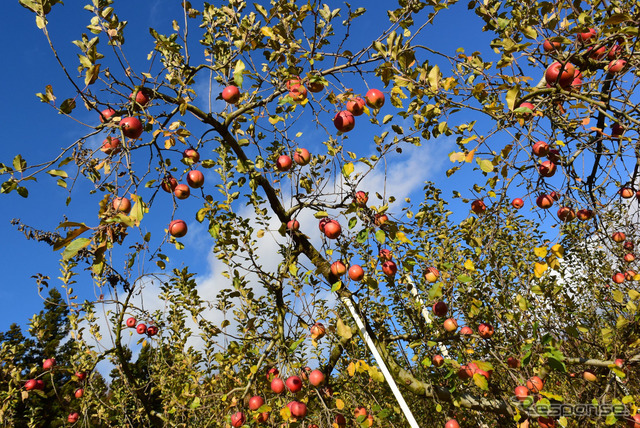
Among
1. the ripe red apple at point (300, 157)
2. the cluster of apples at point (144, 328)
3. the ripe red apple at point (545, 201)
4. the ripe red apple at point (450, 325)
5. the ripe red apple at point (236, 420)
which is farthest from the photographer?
the cluster of apples at point (144, 328)

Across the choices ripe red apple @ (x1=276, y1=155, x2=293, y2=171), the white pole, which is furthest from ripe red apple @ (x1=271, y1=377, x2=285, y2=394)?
ripe red apple @ (x1=276, y1=155, x2=293, y2=171)

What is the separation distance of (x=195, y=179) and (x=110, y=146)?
0.52m

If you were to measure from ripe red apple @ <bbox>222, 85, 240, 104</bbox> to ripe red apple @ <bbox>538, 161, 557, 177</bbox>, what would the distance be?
177 cm

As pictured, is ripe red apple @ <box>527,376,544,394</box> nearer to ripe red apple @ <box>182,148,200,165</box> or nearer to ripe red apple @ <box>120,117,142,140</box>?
ripe red apple @ <box>182,148,200,165</box>

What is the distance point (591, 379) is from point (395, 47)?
9.11 feet

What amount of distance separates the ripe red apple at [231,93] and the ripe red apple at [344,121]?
1.87ft

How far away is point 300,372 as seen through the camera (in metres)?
2.36

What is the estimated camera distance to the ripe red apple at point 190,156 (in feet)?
6.81

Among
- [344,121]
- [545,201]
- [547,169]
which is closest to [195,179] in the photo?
[344,121]

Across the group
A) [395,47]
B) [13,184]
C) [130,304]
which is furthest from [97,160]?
[130,304]

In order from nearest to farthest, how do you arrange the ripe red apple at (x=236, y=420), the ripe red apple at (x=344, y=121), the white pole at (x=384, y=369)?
the white pole at (x=384, y=369) → the ripe red apple at (x=344, y=121) → the ripe red apple at (x=236, y=420)

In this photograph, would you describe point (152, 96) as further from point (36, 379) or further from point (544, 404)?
point (36, 379)

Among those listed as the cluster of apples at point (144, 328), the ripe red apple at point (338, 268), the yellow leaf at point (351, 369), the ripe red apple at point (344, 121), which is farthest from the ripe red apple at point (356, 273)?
the cluster of apples at point (144, 328)

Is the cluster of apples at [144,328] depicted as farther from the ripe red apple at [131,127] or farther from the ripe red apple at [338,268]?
the ripe red apple at [131,127]
